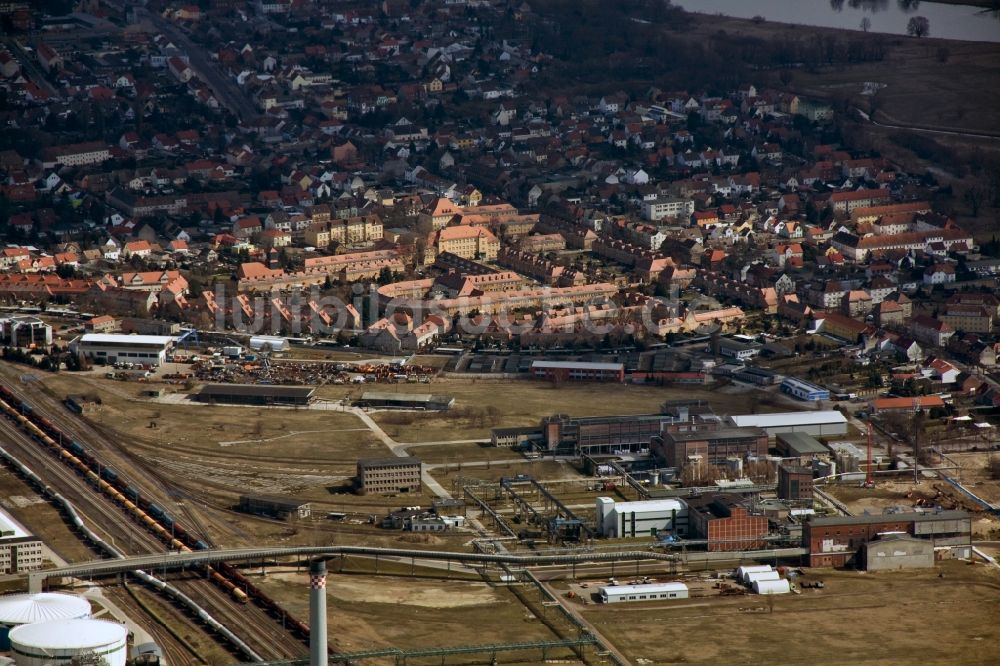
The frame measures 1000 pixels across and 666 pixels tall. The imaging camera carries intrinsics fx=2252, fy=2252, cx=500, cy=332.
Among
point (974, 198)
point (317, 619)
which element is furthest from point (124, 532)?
point (974, 198)

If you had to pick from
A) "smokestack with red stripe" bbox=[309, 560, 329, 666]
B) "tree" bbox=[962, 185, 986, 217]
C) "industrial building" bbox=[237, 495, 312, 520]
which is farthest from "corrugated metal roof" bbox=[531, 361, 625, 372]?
"tree" bbox=[962, 185, 986, 217]

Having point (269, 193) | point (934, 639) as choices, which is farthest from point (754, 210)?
point (934, 639)

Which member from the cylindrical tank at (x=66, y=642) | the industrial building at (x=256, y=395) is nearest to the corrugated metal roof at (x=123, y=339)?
the industrial building at (x=256, y=395)

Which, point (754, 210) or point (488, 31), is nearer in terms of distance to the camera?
point (754, 210)

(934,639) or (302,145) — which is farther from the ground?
(302,145)

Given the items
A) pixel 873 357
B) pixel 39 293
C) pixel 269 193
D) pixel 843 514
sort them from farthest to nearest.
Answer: pixel 269 193, pixel 39 293, pixel 873 357, pixel 843 514

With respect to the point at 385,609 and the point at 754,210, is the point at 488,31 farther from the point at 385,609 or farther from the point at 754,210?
the point at 385,609

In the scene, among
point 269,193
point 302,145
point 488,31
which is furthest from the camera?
point 488,31
